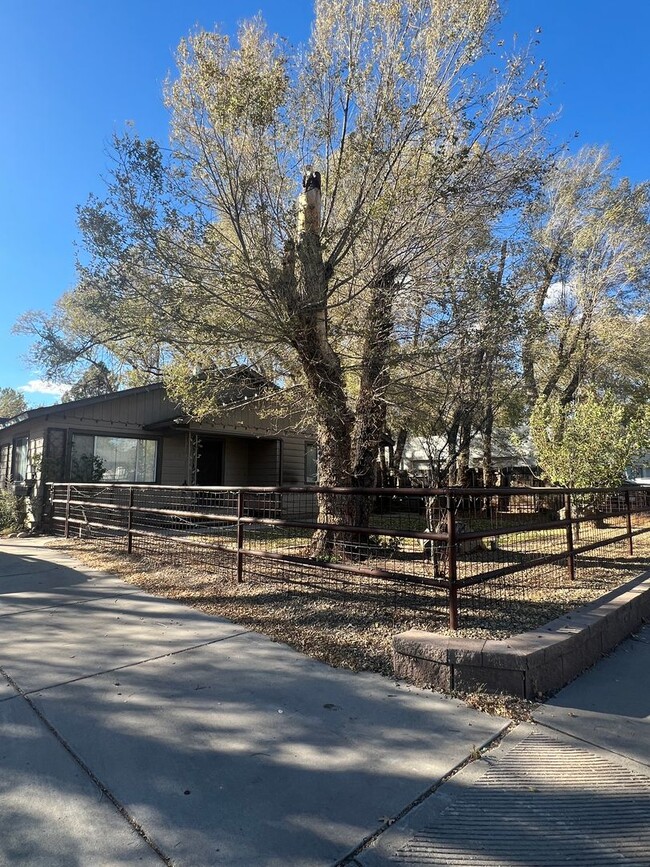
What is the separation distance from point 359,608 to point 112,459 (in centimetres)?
989

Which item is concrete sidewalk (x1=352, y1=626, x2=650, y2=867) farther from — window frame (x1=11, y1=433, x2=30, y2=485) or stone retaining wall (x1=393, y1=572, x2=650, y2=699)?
window frame (x1=11, y1=433, x2=30, y2=485)

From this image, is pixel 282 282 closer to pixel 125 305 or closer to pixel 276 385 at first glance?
pixel 125 305

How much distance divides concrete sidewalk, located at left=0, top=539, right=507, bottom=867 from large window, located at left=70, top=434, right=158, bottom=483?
8.49m

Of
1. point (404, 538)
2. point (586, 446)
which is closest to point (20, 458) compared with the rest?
point (404, 538)

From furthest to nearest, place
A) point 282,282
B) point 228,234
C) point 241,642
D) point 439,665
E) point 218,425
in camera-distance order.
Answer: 1. point 218,425
2. point 228,234
3. point 282,282
4. point 241,642
5. point 439,665

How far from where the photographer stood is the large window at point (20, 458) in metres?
13.2

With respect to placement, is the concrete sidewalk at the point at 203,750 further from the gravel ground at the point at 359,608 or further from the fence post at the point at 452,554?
the fence post at the point at 452,554

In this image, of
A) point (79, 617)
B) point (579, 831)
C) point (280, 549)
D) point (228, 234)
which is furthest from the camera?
point (280, 549)

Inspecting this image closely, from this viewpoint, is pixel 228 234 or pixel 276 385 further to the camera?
pixel 276 385

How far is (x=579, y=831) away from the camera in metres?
2.16

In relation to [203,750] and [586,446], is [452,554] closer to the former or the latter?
[203,750]

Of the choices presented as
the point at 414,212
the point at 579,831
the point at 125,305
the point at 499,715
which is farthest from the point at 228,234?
the point at 579,831

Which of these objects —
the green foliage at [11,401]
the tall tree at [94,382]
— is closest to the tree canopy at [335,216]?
the tall tree at [94,382]

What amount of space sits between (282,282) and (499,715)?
503 centimetres
